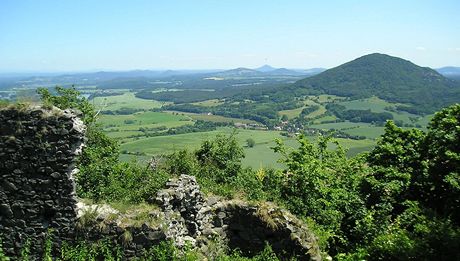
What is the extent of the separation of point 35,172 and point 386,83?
151 metres

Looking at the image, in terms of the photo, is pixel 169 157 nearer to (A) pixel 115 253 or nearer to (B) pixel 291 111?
(A) pixel 115 253

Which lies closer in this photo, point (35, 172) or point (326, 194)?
point (35, 172)

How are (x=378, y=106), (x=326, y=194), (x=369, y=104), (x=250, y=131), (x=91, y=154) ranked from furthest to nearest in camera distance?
(x=369, y=104)
(x=378, y=106)
(x=250, y=131)
(x=326, y=194)
(x=91, y=154)

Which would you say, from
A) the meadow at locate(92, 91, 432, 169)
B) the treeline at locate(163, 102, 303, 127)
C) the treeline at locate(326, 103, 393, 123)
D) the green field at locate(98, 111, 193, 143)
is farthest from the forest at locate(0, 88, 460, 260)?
the treeline at locate(326, 103, 393, 123)

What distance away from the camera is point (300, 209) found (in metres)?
13.1

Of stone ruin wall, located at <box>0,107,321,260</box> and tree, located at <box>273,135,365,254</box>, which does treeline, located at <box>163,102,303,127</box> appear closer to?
tree, located at <box>273,135,365,254</box>

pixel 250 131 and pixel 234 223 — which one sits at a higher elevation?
pixel 234 223

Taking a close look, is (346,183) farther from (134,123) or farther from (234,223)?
(134,123)

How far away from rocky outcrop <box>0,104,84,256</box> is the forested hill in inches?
4423

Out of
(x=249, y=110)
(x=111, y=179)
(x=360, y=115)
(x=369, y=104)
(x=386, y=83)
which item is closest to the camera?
(x=111, y=179)

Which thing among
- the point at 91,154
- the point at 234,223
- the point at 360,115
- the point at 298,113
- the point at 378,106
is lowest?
the point at 298,113

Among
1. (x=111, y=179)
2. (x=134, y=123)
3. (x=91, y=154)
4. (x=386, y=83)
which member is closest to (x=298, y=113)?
(x=134, y=123)

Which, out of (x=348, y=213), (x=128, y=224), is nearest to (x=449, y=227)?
(x=348, y=213)

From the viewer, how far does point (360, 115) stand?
322ft
